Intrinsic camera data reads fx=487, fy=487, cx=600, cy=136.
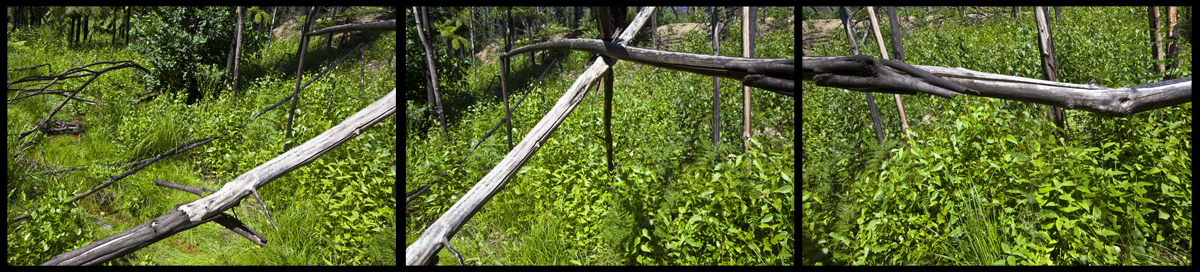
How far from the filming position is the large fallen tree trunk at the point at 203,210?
1363 mm

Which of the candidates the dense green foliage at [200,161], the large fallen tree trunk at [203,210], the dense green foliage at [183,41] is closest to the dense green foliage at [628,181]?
the dense green foliage at [200,161]

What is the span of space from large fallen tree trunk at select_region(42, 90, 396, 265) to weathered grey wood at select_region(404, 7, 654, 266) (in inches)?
15.7

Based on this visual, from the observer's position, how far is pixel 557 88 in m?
4.37

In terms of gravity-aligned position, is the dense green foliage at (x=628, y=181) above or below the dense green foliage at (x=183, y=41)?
below

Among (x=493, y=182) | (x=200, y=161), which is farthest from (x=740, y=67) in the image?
(x=200, y=161)

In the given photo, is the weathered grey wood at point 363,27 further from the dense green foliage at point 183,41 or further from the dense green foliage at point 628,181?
the dense green foliage at point 183,41

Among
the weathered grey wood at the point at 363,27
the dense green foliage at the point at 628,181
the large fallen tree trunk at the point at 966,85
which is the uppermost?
the weathered grey wood at the point at 363,27

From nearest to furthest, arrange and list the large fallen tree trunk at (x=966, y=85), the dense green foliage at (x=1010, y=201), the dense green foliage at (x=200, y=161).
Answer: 1. the large fallen tree trunk at (x=966, y=85)
2. the dense green foliage at (x=1010, y=201)
3. the dense green foliage at (x=200, y=161)

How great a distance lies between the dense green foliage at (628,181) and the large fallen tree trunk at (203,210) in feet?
2.35

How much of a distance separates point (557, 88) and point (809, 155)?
97.6 inches

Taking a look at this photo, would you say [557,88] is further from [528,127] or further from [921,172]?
[921,172]

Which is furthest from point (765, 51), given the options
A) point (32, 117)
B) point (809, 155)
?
point (32, 117)

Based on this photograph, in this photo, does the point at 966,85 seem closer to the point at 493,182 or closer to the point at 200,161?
the point at 493,182

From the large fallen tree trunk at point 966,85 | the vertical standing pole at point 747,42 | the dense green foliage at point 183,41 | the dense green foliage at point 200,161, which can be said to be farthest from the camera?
the dense green foliage at point 183,41
